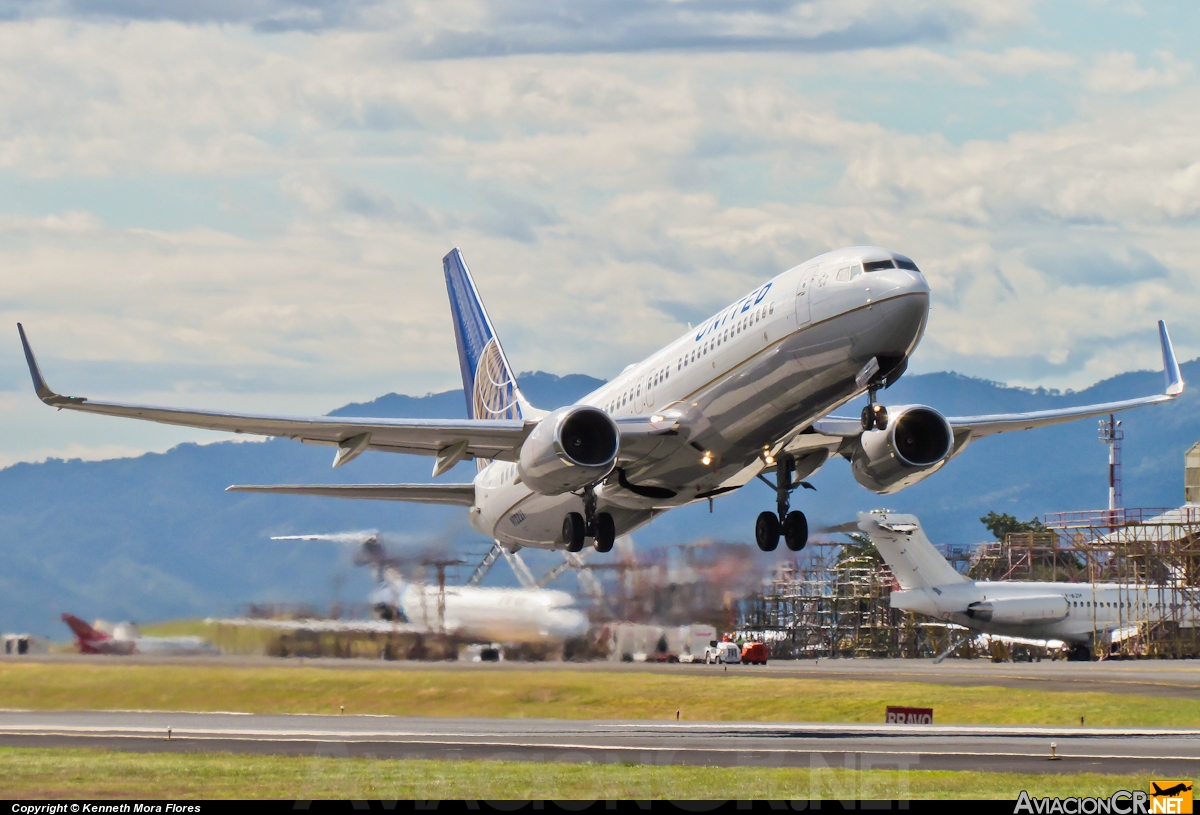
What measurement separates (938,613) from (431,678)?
135 feet

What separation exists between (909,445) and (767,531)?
473 centimetres

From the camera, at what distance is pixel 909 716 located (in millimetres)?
40469

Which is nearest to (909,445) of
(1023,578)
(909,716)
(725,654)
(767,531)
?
(767,531)

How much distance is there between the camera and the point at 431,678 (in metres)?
42.5

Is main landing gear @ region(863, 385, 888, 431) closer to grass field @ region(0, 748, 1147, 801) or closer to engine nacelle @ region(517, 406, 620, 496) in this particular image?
engine nacelle @ region(517, 406, 620, 496)

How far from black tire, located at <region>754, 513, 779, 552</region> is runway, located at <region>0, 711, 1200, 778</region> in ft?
14.8

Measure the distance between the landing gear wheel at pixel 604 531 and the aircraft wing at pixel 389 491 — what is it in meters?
6.79

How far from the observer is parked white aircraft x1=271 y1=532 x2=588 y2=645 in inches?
1762

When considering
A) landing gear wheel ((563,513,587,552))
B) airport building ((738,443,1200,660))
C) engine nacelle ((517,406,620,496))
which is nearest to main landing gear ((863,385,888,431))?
engine nacelle ((517,406,620,496))

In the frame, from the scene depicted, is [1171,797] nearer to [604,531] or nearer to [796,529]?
[796,529]

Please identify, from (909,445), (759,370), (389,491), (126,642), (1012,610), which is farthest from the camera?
(1012,610)

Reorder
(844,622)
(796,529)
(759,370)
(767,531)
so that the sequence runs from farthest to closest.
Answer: (844,622), (767,531), (796,529), (759,370)

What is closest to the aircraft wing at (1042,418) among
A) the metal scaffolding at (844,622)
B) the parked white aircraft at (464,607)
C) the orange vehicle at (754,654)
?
the parked white aircraft at (464,607)

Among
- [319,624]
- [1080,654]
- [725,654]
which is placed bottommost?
[1080,654]
